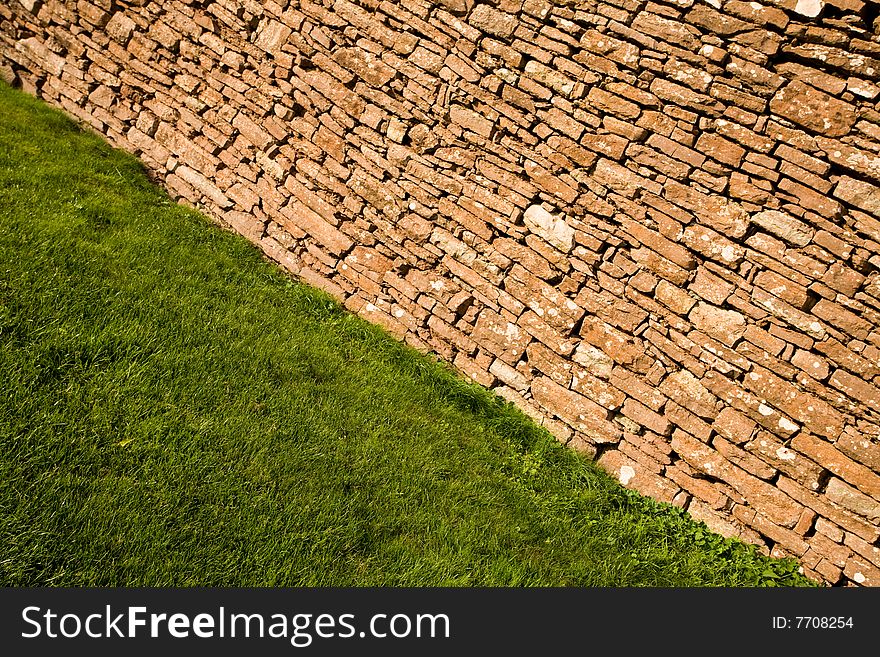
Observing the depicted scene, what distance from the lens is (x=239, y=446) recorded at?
4.16 m

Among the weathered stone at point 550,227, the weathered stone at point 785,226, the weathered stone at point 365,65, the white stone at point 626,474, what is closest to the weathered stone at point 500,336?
the weathered stone at point 550,227

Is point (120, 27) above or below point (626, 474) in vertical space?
above

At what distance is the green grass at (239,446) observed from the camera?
3.50m

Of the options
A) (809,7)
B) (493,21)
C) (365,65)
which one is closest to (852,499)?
(809,7)

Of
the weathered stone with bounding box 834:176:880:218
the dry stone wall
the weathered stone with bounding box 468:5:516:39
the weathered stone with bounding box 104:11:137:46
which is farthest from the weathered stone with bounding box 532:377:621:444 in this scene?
the weathered stone with bounding box 104:11:137:46

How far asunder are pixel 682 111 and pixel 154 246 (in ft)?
14.0

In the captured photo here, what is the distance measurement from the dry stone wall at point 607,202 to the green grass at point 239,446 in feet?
1.48

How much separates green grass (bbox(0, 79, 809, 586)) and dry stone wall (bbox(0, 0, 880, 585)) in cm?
45

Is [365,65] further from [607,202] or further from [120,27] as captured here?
[120,27]

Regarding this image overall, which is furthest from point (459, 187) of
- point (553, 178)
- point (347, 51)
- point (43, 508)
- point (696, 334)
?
point (43, 508)

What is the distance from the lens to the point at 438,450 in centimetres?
495

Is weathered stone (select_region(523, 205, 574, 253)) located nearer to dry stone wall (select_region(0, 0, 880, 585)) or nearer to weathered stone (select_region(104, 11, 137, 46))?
dry stone wall (select_region(0, 0, 880, 585))

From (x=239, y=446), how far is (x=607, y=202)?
3.27 metres

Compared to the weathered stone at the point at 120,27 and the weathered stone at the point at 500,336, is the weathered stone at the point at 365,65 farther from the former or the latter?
the weathered stone at the point at 120,27
